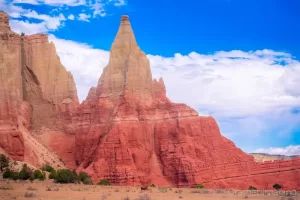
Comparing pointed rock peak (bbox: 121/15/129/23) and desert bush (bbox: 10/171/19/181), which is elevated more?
pointed rock peak (bbox: 121/15/129/23)

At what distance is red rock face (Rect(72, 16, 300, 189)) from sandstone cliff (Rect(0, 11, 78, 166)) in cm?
415

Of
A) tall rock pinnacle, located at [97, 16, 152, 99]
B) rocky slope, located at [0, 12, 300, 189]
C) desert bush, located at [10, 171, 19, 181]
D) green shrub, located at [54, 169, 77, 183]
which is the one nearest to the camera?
desert bush, located at [10, 171, 19, 181]

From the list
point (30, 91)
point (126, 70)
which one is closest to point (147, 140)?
point (126, 70)

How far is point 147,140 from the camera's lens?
79.6 m

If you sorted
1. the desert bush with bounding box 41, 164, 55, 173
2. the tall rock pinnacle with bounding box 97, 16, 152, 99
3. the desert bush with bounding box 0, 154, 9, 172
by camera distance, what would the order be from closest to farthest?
the desert bush with bounding box 0, 154, 9, 172, the desert bush with bounding box 41, 164, 55, 173, the tall rock pinnacle with bounding box 97, 16, 152, 99

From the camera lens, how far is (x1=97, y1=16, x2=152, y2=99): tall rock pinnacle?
81938 millimetres

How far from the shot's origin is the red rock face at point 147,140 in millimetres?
75250

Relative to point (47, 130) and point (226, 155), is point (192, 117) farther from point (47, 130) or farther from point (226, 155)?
point (47, 130)

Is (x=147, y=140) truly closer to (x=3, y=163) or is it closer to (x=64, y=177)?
(x=3, y=163)

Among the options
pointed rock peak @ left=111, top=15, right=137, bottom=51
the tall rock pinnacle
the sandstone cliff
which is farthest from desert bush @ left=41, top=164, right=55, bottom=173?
pointed rock peak @ left=111, top=15, right=137, bottom=51

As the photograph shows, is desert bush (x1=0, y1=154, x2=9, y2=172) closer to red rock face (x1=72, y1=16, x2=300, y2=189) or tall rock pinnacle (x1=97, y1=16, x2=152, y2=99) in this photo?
red rock face (x1=72, y1=16, x2=300, y2=189)

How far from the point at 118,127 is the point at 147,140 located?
17.8 feet

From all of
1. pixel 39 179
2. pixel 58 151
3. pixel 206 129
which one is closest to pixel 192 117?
pixel 206 129

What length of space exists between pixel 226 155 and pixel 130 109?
55.1ft
